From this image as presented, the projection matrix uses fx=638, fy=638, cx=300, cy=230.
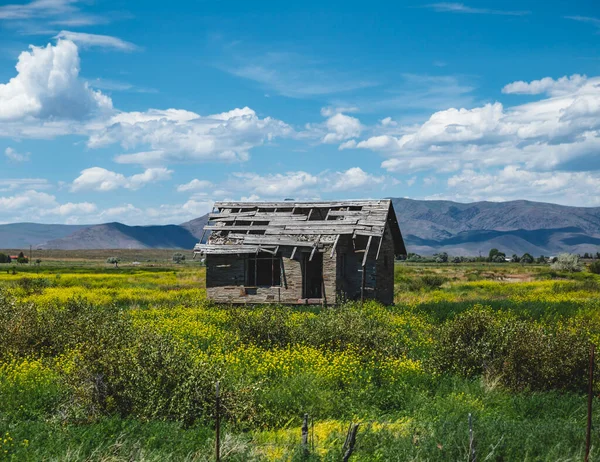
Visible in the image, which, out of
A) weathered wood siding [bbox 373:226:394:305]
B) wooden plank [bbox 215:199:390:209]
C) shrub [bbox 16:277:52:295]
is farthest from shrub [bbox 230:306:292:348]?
shrub [bbox 16:277:52:295]

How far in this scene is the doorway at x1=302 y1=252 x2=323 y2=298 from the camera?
29781 millimetres

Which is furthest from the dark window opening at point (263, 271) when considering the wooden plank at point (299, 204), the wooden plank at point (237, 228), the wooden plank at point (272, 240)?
the wooden plank at point (299, 204)

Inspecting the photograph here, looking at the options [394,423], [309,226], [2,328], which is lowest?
[394,423]

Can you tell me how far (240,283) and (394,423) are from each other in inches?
772

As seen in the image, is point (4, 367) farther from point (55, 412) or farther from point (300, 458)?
point (300, 458)

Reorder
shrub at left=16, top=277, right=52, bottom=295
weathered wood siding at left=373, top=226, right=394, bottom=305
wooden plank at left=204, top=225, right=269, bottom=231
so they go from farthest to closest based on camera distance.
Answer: shrub at left=16, top=277, right=52, bottom=295, wooden plank at left=204, top=225, right=269, bottom=231, weathered wood siding at left=373, top=226, right=394, bottom=305

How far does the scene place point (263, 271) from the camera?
3588cm

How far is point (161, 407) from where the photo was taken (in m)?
11.6

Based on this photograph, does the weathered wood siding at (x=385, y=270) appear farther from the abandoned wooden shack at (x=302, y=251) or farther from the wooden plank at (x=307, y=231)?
the wooden plank at (x=307, y=231)

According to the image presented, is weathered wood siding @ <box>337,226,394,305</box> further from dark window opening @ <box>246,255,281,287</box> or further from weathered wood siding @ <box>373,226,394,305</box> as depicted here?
dark window opening @ <box>246,255,281,287</box>

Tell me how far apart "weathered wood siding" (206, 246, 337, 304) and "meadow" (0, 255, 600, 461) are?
27.5ft

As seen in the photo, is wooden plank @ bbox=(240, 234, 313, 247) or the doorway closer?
wooden plank @ bbox=(240, 234, 313, 247)

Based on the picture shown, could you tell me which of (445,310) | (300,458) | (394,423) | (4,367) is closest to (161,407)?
(300,458)

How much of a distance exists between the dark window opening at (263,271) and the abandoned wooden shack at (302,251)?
0.06 meters
